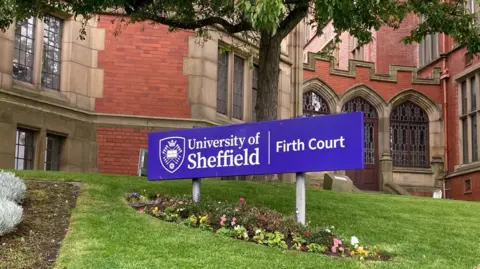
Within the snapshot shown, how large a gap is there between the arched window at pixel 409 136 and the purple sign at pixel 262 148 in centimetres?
2019

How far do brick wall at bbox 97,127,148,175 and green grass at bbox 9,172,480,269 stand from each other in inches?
169

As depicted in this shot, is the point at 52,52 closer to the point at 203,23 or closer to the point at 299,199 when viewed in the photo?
the point at 203,23

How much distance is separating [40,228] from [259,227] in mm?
2653

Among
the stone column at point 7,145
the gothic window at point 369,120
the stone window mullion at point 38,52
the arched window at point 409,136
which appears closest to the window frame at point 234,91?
the stone window mullion at point 38,52

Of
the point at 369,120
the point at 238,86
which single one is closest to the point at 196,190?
the point at 238,86

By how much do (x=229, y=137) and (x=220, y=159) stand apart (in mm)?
Answer: 322

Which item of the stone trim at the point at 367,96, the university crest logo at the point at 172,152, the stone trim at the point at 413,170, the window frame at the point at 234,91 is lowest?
the university crest logo at the point at 172,152

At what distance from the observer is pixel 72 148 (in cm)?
1628

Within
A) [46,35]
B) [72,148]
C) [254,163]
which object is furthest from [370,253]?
[46,35]

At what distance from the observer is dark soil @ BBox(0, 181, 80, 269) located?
6.69 m

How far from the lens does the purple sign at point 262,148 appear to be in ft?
25.3

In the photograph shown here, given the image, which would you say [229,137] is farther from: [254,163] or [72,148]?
[72,148]

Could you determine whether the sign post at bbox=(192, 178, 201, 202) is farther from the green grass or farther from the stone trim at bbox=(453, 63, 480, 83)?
the stone trim at bbox=(453, 63, 480, 83)

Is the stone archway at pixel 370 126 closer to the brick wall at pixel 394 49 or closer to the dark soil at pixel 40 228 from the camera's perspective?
the brick wall at pixel 394 49
